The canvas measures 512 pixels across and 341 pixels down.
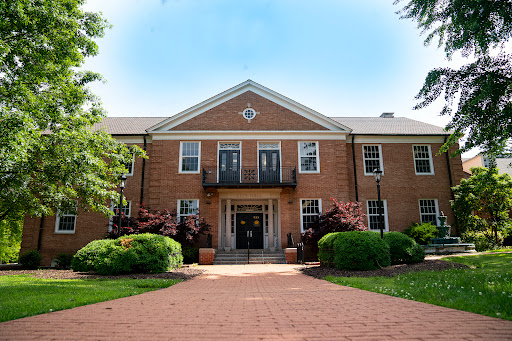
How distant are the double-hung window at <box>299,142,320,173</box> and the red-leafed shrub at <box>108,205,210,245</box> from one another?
6463 mm

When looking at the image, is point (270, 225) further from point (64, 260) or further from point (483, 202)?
point (483, 202)

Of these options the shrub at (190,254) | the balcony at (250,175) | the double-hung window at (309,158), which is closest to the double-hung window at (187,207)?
the balcony at (250,175)

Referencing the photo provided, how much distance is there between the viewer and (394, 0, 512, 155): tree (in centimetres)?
793

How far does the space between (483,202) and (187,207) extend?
669 inches

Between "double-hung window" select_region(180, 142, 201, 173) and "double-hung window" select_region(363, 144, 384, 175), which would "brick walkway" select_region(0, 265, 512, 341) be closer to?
"double-hung window" select_region(180, 142, 201, 173)

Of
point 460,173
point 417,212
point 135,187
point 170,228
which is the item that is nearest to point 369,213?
point 417,212

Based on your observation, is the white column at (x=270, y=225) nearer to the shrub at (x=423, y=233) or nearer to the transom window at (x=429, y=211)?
the shrub at (x=423, y=233)

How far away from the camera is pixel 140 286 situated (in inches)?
305

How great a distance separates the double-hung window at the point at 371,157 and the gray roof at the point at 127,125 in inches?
526

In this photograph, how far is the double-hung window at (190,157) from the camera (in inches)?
720

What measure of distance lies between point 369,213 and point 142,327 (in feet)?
56.2

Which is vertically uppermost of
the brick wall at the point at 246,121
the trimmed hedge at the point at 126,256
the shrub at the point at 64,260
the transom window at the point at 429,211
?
the brick wall at the point at 246,121

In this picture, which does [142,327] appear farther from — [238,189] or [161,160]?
[161,160]

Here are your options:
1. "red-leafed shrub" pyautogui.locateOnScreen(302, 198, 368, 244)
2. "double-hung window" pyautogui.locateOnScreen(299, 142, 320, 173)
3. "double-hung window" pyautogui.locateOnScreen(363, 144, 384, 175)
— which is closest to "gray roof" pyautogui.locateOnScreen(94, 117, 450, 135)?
"double-hung window" pyautogui.locateOnScreen(363, 144, 384, 175)
